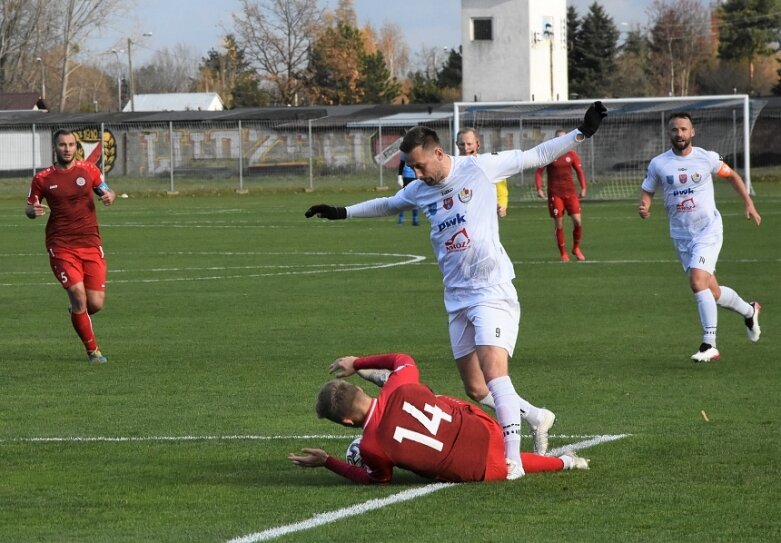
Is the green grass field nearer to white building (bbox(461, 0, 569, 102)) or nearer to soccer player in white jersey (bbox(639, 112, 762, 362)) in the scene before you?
soccer player in white jersey (bbox(639, 112, 762, 362))

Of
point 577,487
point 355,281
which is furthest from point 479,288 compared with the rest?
point 355,281


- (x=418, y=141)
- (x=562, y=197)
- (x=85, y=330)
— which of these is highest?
(x=418, y=141)

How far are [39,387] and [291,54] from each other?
325ft

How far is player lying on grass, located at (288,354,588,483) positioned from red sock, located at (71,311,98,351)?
6.30 meters

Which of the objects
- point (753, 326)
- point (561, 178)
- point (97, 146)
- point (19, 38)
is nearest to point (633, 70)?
point (19, 38)

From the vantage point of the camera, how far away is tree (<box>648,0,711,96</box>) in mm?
121250

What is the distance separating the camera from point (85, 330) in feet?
46.0

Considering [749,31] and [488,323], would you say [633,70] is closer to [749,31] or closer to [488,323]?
[749,31]

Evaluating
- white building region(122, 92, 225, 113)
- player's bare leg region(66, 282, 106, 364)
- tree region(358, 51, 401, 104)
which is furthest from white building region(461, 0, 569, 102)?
player's bare leg region(66, 282, 106, 364)

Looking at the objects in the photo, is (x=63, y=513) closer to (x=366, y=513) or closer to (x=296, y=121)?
(x=366, y=513)

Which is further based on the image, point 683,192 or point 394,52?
point 394,52

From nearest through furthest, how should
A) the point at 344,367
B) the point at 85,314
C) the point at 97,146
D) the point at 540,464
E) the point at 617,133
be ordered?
the point at 344,367 < the point at 540,464 < the point at 85,314 < the point at 617,133 < the point at 97,146

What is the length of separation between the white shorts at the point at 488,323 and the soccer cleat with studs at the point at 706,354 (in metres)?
4.96

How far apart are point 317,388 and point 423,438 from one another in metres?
4.24
